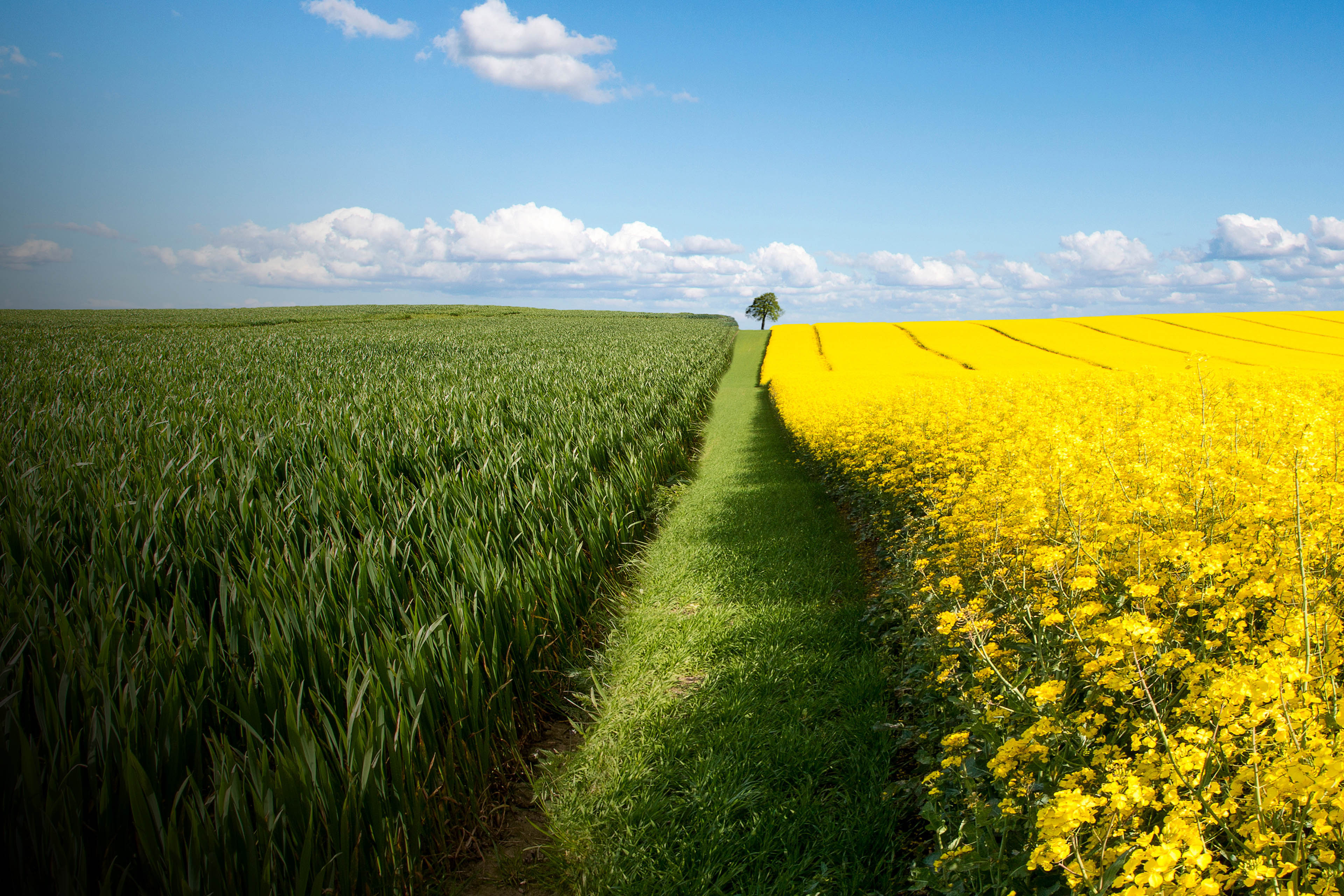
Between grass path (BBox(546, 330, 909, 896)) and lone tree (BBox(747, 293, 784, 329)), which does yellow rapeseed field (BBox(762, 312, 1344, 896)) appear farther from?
lone tree (BBox(747, 293, 784, 329))

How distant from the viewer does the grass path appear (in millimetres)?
2588

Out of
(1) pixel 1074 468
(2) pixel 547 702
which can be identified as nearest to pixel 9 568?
(2) pixel 547 702

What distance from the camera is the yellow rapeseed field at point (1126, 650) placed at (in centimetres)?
152

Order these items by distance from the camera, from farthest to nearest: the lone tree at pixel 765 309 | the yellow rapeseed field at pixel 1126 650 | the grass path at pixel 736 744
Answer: the lone tree at pixel 765 309 < the grass path at pixel 736 744 < the yellow rapeseed field at pixel 1126 650

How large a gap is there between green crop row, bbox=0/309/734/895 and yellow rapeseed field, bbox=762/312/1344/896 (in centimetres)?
200

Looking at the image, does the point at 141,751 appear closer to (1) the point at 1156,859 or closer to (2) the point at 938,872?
(2) the point at 938,872

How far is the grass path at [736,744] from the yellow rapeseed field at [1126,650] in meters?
0.36

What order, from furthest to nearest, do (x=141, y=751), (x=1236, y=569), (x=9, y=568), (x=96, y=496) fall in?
1. (x=96, y=496)
2. (x=9, y=568)
3. (x=1236, y=569)
4. (x=141, y=751)

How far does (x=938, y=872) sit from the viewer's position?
6.64 ft

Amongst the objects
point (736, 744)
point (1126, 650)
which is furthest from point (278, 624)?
point (1126, 650)

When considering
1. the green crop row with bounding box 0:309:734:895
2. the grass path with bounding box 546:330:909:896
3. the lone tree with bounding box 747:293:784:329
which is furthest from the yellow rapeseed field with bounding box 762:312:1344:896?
the lone tree with bounding box 747:293:784:329

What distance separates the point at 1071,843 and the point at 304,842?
2.12 m

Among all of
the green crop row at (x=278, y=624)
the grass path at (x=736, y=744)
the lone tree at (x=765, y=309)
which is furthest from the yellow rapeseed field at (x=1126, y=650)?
the lone tree at (x=765, y=309)

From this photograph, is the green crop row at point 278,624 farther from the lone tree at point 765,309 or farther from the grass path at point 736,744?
the lone tree at point 765,309
